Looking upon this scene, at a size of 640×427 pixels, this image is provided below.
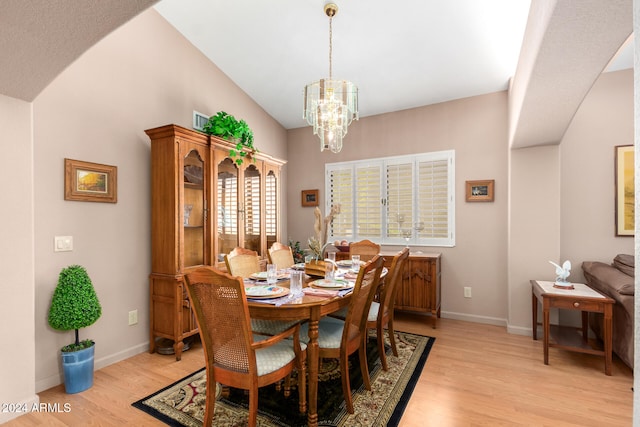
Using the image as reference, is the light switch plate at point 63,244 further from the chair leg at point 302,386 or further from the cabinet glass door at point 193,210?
the chair leg at point 302,386

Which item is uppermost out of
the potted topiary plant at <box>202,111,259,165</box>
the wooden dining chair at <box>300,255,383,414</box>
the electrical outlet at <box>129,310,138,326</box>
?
the potted topiary plant at <box>202,111,259,165</box>

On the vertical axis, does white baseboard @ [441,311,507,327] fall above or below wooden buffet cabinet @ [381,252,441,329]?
below

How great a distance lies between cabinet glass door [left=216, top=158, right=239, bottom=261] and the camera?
3.25 m

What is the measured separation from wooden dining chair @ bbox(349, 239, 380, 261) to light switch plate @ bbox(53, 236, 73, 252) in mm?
2626

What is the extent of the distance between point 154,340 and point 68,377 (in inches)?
30.3

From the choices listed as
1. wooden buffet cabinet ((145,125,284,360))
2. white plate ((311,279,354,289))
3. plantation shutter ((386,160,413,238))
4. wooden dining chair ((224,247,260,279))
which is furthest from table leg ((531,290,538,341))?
wooden buffet cabinet ((145,125,284,360))

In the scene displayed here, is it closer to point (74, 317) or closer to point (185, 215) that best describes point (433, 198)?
point (185, 215)

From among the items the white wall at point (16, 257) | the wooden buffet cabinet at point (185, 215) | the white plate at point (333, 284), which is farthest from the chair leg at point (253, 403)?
the white wall at point (16, 257)

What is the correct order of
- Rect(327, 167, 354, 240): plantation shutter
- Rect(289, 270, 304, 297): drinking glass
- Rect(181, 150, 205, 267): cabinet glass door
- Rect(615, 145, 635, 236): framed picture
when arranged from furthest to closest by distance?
Rect(327, 167, 354, 240): plantation shutter, Rect(615, 145, 635, 236): framed picture, Rect(181, 150, 205, 267): cabinet glass door, Rect(289, 270, 304, 297): drinking glass

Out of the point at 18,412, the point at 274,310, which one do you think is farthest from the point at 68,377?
the point at 274,310

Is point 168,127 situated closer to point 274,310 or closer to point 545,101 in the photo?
point 274,310

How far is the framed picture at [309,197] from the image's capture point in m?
4.71

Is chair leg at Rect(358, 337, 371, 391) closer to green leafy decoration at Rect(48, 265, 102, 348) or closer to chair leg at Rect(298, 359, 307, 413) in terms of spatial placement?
chair leg at Rect(298, 359, 307, 413)

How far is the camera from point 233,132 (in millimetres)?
3305
